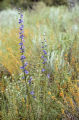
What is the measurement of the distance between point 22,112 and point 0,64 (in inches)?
48.4

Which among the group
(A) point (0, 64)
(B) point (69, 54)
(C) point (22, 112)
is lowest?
(C) point (22, 112)

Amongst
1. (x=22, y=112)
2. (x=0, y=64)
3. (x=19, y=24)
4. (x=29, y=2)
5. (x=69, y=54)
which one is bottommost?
(x=22, y=112)

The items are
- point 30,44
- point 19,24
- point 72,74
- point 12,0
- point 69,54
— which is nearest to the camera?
point 19,24

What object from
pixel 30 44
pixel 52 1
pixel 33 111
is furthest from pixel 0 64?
pixel 52 1

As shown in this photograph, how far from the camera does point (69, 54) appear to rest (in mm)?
3000

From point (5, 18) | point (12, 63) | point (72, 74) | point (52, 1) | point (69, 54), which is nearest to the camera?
point (72, 74)

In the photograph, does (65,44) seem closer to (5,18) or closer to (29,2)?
(5,18)

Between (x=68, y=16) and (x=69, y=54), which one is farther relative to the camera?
(x=68, y=16)

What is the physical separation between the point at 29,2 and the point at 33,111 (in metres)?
15.3

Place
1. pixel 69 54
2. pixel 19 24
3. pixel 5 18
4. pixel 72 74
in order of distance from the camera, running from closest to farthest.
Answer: pixel 19 24 → pixel 72 74 → pixel 69 54 → pixel 5 18

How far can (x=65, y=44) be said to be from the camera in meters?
3.24

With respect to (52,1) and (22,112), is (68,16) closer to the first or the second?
(22,112)

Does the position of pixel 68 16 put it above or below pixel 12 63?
above

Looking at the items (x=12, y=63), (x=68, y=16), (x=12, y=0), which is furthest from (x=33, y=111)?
(x=12, y=0)
